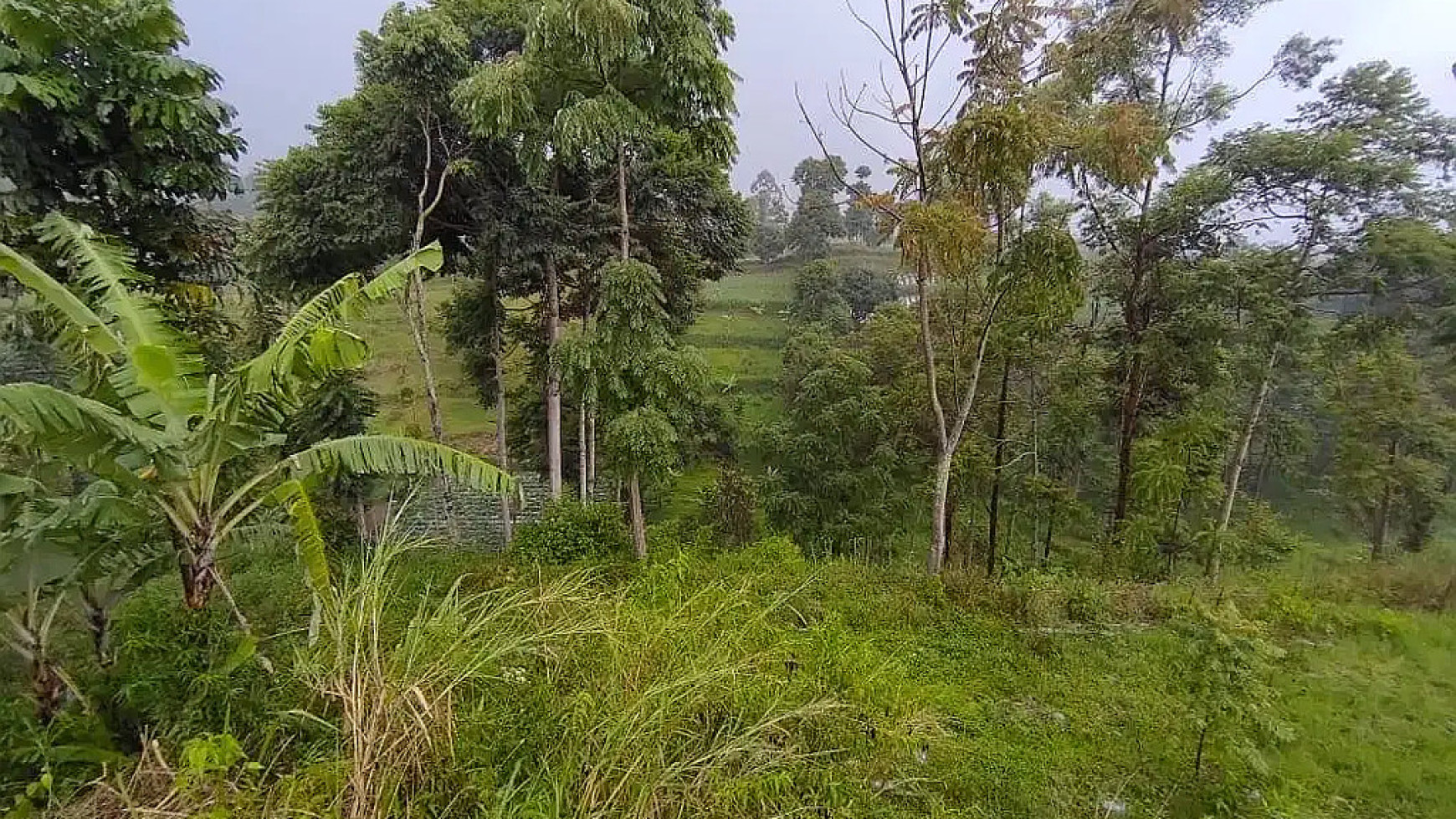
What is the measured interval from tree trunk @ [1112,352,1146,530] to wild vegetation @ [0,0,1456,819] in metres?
0.10

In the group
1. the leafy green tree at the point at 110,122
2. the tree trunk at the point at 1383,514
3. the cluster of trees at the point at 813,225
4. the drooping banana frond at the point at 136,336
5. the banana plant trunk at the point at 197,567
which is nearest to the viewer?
the drooping banana frond at the point at 136,336

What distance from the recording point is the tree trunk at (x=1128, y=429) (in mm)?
8320

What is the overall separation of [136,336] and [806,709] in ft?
12.0

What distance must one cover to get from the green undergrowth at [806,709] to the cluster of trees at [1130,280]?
89.3 inches

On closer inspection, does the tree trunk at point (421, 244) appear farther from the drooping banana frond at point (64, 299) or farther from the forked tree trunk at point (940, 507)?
the forked tree trunk at point (940, 507)

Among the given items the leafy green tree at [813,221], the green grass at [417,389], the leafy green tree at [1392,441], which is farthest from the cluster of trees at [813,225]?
the leafy green tree at [1392,441]

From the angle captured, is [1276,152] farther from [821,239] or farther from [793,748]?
[821,239]

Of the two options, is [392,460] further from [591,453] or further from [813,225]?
[813,225]

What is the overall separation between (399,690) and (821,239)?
36.3 m

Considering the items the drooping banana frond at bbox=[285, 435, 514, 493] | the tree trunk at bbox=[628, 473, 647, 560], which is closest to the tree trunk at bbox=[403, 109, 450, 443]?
the tree trunk at bbox=[628, 473, 647, 560]

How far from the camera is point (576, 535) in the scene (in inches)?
269

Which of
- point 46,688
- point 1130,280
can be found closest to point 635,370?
point 46,688

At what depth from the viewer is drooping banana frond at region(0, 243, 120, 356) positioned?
289 centimetres

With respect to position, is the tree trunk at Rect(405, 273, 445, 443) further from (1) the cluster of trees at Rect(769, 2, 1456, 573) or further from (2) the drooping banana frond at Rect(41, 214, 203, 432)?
(1) the cluster of trees at Rect(769, 2, 1456, 573)
